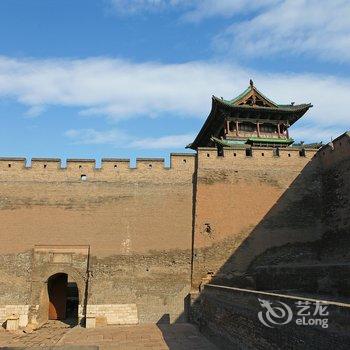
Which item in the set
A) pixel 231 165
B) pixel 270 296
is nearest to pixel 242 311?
pixel 270 296

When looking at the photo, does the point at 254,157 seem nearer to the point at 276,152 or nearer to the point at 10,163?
the point at 276,152

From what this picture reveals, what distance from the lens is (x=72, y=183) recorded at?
13203 millimetres

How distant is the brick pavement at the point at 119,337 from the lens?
9.18m

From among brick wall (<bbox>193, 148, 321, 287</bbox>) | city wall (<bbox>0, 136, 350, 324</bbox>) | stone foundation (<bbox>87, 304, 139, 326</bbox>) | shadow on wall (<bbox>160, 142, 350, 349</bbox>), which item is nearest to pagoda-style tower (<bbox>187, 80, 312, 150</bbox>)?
brick wall (<bbox>193, 148, 321, 287</bbox>)

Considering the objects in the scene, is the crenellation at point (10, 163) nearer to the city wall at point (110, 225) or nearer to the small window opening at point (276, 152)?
the city wall at point (110, 225)

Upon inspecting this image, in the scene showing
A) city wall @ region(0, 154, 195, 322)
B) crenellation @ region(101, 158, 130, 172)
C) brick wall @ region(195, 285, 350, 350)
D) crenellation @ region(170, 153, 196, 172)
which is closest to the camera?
brick wall @ region(195, 285, 350, 350)

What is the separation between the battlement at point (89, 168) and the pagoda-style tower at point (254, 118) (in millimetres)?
3132

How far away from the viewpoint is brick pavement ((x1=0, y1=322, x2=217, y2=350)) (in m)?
9.18

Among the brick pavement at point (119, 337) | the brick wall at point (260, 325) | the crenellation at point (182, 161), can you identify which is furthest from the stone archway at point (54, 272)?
the crenellation at point (182, 161)

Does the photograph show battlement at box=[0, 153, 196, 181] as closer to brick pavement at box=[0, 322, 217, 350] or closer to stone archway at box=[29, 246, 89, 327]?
stone archway at box=[29, 246, 89, 327]

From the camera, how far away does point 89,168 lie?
13.4 m

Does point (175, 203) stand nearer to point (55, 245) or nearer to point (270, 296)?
point (55, 245)

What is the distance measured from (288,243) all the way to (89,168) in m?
7.38

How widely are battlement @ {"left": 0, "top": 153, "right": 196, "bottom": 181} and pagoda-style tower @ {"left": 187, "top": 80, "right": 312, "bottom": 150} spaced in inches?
123
